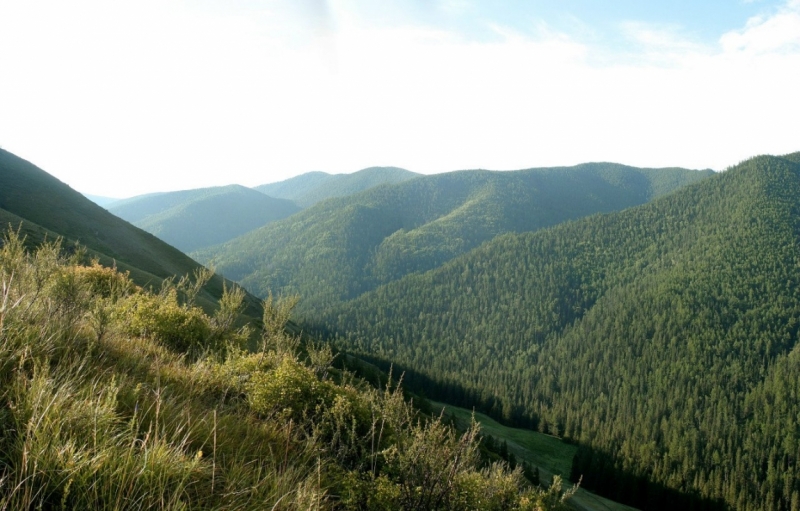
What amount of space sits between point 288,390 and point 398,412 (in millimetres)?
2828

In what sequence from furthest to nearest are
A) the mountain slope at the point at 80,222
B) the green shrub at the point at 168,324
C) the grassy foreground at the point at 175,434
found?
the mountain slope at the point at 80,222 → the green shrub at the point at 168,324 → the grassy foreground at the point at 175,434

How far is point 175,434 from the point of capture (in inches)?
192

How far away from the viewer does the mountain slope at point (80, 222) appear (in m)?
71.8

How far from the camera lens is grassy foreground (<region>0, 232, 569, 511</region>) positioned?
3961 mm

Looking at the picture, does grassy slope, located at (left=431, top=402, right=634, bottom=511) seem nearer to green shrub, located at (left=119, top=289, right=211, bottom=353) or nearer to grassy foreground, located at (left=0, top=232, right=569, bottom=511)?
green shrub, located at (left=119, top=289, right=211, bottom=353)

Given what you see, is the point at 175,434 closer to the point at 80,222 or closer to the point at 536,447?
the point at 80,222

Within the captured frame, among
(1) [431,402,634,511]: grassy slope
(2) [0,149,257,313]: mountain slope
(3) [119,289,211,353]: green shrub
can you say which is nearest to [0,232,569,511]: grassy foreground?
(3) [119,289,211,353]: green shrub

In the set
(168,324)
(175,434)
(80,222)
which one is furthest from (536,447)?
(175,434)

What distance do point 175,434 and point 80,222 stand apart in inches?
3784

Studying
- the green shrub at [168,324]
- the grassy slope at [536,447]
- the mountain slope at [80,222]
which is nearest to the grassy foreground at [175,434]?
the green shrub at [168,324]

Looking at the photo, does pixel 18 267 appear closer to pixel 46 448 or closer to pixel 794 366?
pixel 46 448

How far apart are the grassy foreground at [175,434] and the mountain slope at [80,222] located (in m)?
59.7

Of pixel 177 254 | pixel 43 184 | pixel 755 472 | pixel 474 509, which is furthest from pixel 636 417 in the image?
pixel 43 184

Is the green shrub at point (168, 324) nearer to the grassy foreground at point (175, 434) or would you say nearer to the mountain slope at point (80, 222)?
the grassy foreground at point (175, 434)
